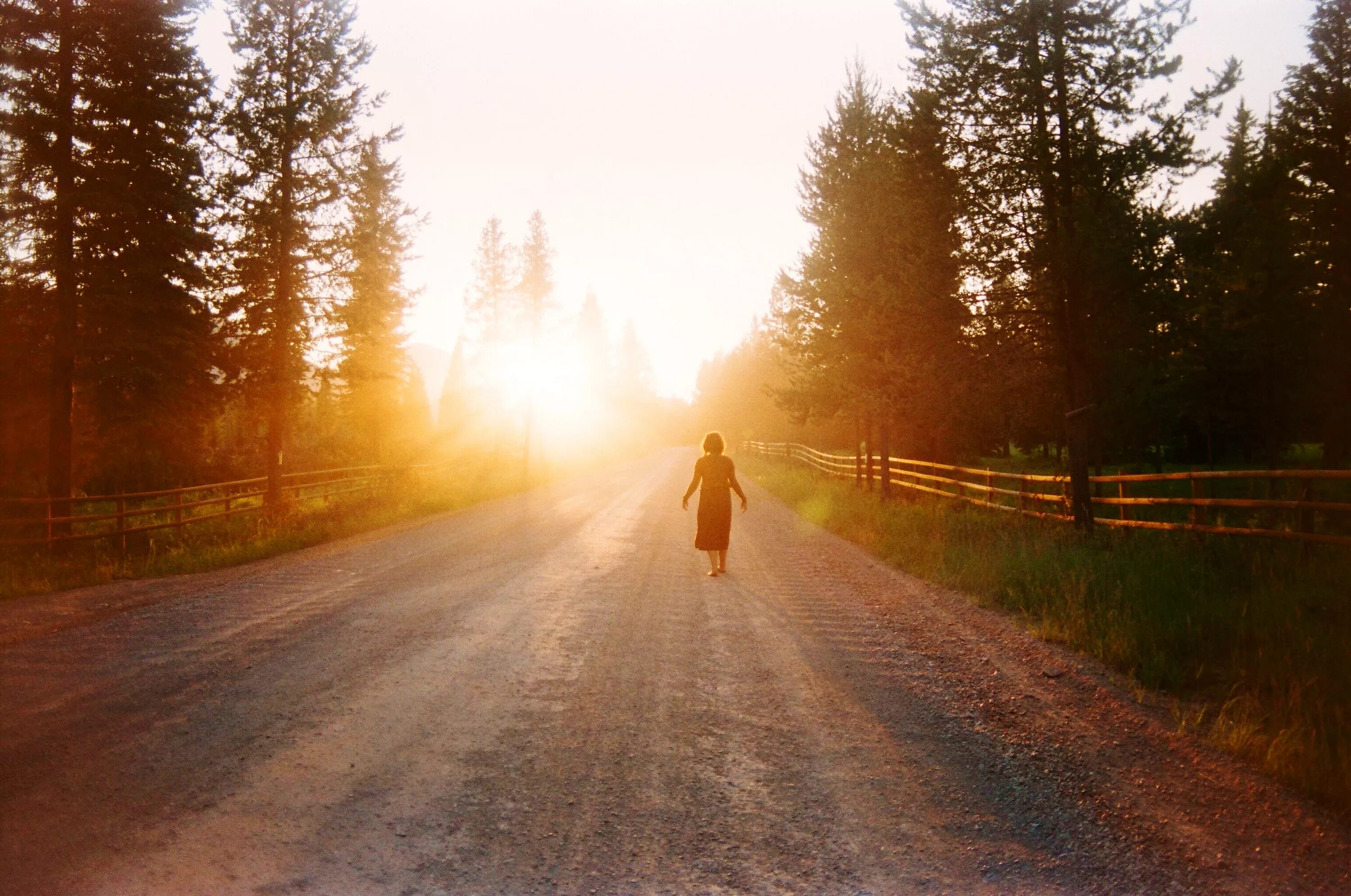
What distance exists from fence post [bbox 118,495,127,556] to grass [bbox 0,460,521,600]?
145 mm

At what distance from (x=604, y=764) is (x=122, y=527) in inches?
513

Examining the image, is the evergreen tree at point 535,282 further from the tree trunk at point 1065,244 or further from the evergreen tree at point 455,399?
the tree trunk at point 1065,244

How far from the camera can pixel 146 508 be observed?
12359 mm

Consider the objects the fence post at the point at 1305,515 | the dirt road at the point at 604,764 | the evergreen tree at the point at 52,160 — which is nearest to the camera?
the dirt road at the point at 604,764

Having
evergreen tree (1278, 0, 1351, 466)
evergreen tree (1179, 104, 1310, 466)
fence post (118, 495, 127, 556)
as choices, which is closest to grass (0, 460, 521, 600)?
fence post (118, 495, 127, 556)

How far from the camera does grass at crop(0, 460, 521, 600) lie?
35.8ft

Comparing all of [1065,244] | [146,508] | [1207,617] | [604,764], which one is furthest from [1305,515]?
[146,508]

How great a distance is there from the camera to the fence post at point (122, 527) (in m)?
12.7

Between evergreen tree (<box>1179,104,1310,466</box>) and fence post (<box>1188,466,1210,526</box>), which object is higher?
evergreen tree (<box>1179,104,1310,466</box>)

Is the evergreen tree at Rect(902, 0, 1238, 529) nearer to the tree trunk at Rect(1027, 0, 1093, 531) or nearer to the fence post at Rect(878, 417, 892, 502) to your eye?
the tree trunk at Rect(1027, 0, 1093, 531)

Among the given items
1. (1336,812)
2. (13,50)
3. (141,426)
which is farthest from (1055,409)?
(13,50)

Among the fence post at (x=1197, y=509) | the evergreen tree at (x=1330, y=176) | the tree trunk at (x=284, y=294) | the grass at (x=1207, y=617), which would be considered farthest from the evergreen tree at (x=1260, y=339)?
the tree trunk at (x=284, y=294)

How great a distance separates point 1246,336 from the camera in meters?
25.7

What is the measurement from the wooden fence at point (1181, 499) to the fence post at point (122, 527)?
15.7 meters
